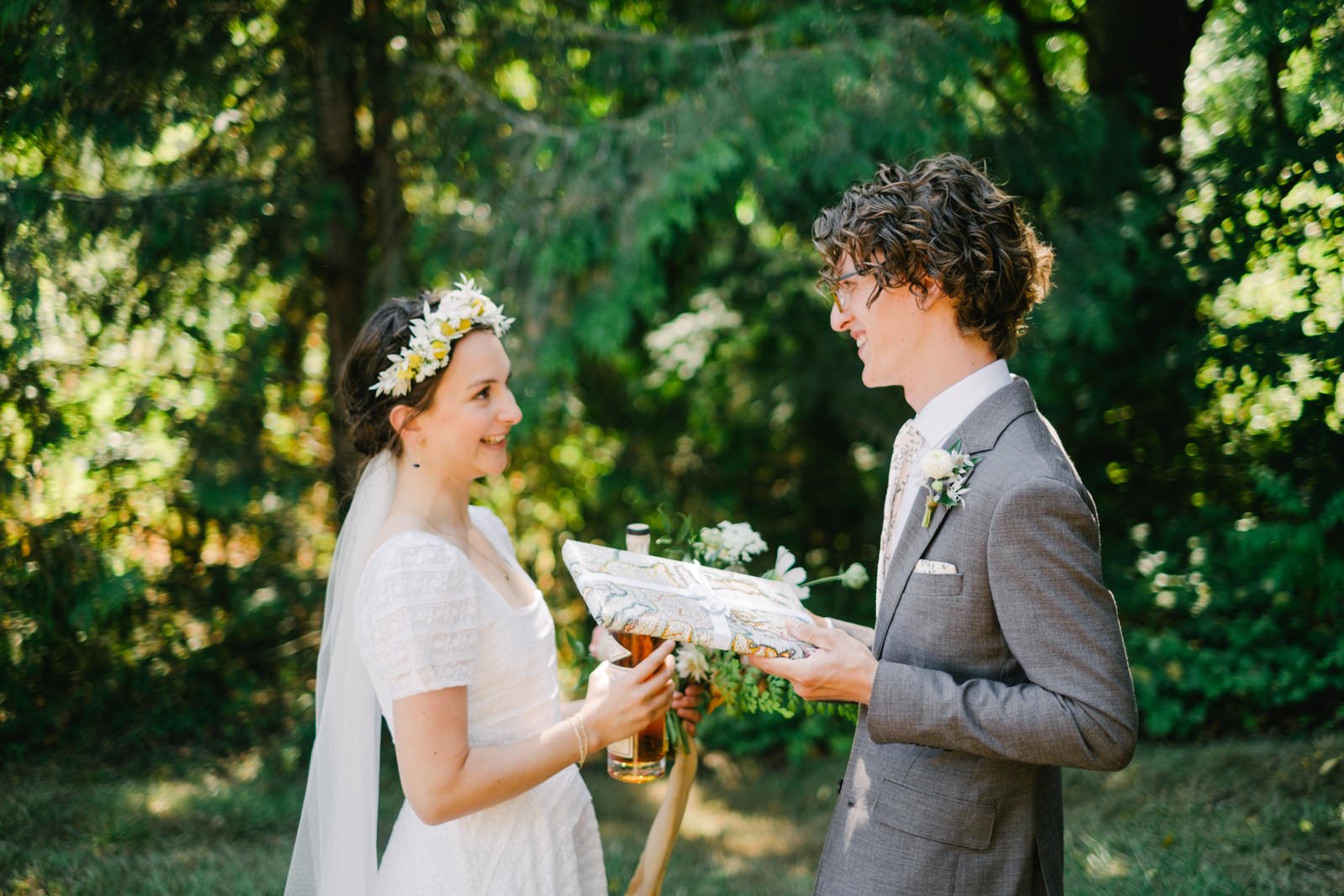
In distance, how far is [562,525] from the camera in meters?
7.12

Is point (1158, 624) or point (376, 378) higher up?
point (376, 378)

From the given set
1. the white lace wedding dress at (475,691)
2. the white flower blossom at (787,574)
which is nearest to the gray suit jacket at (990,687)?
the white flower blossom at (787,574)

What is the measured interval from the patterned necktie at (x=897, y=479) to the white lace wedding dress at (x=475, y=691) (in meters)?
0.89

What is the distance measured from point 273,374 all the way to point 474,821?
13.2 ft

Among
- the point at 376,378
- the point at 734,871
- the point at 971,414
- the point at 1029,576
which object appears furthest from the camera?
the point at 734,871

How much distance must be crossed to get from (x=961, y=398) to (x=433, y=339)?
127cm

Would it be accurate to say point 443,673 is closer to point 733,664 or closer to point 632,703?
point 632,703

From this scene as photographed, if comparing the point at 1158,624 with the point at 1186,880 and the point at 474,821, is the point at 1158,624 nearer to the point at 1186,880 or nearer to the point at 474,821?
the point at 1186,880

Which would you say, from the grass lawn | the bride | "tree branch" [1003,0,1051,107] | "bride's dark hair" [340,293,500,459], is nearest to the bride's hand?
the bride

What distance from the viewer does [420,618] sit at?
2137 millimetres

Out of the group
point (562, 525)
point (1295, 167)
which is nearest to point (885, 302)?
point (1295, 167)

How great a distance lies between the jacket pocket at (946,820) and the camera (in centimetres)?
197

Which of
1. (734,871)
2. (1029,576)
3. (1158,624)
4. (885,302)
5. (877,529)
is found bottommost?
(734,871)

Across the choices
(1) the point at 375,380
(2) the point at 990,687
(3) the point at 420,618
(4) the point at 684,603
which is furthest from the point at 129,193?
(2) the point at 990,687
